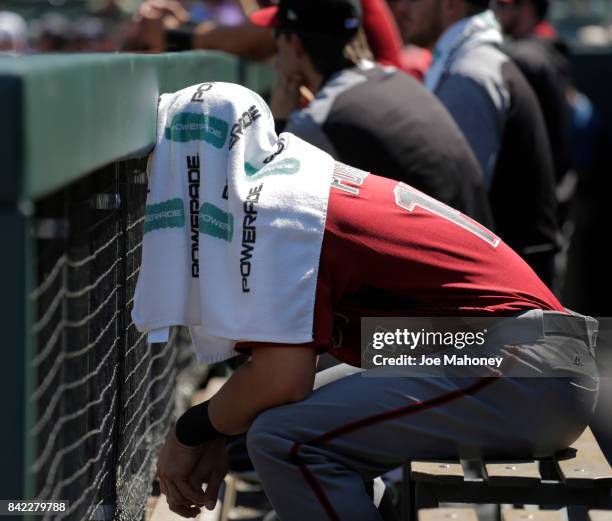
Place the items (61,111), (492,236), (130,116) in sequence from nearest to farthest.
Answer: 1. (61,111)
2. (130,116)
3. (492,236)

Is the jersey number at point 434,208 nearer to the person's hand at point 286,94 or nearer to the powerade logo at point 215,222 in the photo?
the powerade logo at point 215,222

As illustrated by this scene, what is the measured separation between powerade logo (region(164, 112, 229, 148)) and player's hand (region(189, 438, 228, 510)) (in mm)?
643

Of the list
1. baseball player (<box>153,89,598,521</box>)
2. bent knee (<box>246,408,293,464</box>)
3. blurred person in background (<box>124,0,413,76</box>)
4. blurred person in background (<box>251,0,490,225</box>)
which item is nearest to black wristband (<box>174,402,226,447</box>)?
baseball player (<box>153,89,598,521</box>)

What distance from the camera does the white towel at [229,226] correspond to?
228 centimetres

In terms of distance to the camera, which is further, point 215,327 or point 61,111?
point 215,327

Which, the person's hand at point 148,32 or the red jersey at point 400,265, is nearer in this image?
the red jersey at point 400,265

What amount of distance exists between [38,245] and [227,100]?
2.51 ft

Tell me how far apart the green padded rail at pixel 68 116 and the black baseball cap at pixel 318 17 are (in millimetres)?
1034

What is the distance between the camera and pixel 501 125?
177 inches

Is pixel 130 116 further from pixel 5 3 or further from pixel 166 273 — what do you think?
pixel 5 3

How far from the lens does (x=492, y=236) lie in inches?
102

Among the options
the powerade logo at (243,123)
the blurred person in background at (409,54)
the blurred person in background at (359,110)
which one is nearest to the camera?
the powerade logo at (243,123)

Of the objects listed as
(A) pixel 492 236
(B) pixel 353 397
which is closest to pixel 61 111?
(B) pixel 353 397

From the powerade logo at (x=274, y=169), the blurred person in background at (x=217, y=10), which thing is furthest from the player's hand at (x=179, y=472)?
the blurred person in background at (x=217, y=10)
